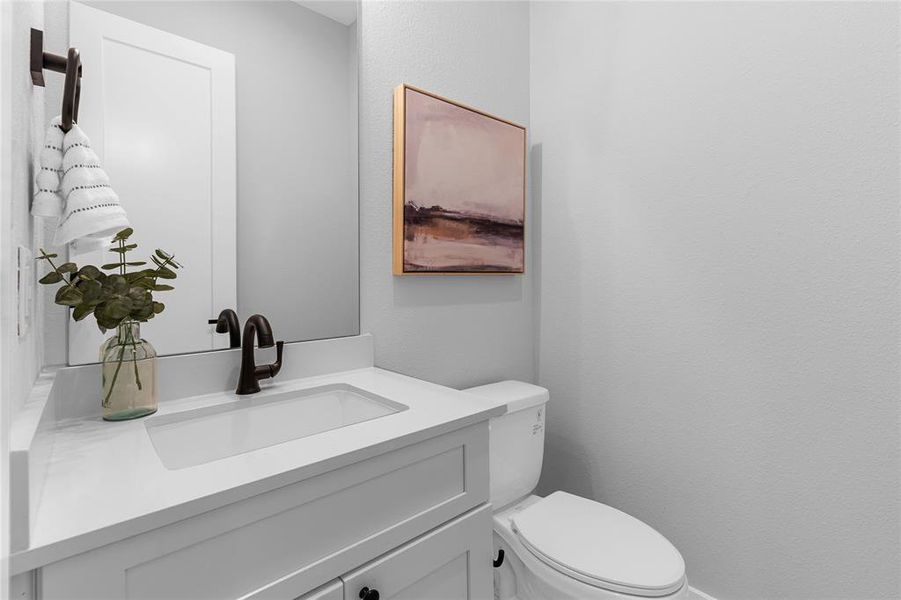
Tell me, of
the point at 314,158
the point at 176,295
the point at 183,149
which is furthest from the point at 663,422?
the point at 183,149

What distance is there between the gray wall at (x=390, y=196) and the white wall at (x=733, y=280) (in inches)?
5.8

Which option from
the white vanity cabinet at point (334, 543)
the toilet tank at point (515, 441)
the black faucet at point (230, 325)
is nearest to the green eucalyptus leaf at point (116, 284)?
the black faucet at point (230, 325)

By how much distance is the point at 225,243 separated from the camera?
1.09 meters

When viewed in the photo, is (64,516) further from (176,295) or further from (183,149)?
(183,149)

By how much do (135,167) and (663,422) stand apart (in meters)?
1.61

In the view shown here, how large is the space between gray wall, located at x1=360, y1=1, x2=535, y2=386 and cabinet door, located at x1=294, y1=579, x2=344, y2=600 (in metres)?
0.71

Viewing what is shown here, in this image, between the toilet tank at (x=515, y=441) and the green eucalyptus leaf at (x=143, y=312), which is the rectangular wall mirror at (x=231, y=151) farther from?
the toilet tank at (x=515, y=441)

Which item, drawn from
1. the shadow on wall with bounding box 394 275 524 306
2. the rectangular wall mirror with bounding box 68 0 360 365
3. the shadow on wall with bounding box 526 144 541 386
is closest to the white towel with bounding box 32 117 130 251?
the rectangular wall mirror with bounding box 68 0 360 365

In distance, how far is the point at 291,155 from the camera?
1.20 metres

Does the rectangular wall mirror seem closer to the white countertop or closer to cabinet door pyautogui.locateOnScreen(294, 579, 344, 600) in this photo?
→ the white countertop

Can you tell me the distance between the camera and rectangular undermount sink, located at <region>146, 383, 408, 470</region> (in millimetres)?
878

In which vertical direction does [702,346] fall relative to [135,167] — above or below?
below

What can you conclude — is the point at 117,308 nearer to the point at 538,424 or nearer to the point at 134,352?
the point at 134,352

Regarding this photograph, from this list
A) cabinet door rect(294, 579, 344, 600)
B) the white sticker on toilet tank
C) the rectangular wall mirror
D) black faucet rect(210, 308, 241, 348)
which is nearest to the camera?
cabinet door rect(294, 579, 344, 600)
